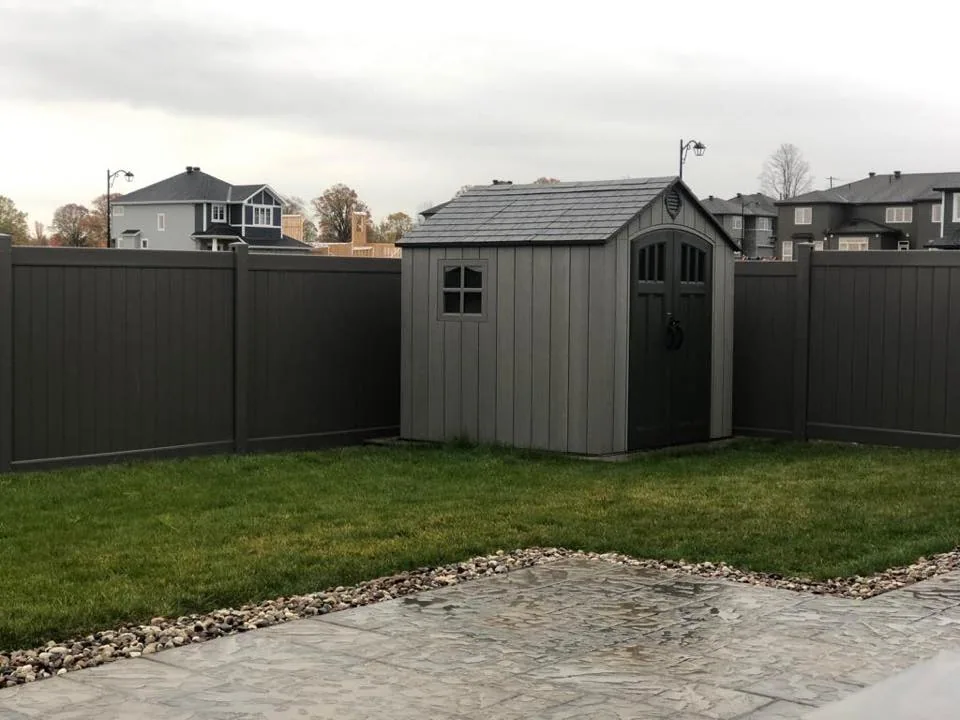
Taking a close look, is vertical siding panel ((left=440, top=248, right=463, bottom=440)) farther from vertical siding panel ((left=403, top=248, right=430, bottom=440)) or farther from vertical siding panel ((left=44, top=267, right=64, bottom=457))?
vertical siding panel ((left=44, top=267, right=64, bottom=457))

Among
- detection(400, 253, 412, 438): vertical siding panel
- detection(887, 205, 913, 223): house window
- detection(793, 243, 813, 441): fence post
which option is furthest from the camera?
detection(887, 205, 913, 223): house window

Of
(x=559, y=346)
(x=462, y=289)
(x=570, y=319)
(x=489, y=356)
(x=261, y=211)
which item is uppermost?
(x=261, y=211)

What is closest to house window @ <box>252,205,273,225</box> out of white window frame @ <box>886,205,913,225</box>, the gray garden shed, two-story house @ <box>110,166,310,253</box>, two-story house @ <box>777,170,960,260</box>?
two-story house @ <box>110,166,310,253</box>

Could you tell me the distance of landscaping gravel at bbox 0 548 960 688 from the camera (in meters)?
5.11

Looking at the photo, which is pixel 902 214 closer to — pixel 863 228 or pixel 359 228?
pixel 863 228

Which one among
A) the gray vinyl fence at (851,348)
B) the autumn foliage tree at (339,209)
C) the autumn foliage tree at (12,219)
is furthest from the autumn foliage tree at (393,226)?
the gray vinyl fence at (851,348)

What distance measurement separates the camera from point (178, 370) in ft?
36.8

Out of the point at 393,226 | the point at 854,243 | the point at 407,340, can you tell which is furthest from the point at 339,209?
the point at 407,340

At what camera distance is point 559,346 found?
37.4 ft

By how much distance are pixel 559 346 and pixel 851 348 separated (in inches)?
123

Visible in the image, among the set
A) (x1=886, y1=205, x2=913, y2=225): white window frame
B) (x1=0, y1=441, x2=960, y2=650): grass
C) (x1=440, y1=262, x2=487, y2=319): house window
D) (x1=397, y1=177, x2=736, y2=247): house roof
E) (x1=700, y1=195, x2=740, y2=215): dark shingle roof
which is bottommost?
(x1=0, y1=441, x2=960, y2=650): grass

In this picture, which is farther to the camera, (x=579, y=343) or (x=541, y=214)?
(x=541, y=214)

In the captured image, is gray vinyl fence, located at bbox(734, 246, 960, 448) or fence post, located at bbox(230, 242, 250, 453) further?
gray vinyl fence, located at bbox(734, 246, 960, 448)

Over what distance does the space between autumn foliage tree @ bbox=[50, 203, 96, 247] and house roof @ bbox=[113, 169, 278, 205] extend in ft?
11.5
